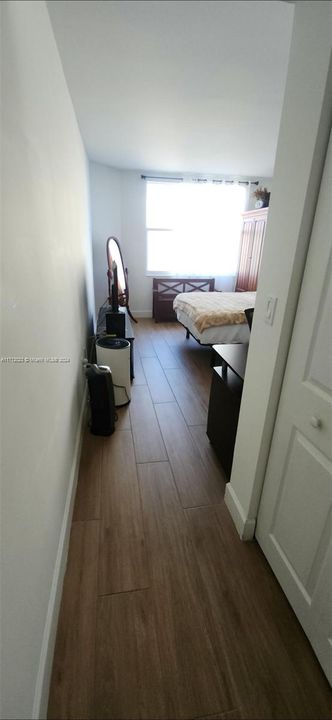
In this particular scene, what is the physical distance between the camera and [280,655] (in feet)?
3.50

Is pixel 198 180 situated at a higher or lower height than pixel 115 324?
higher

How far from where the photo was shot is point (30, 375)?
0.93 meters

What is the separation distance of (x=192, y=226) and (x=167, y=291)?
1217 mm

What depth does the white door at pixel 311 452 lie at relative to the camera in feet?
3.08

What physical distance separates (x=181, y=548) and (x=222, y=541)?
21 centimetres

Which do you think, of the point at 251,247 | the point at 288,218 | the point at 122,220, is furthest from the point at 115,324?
the point at 251,247

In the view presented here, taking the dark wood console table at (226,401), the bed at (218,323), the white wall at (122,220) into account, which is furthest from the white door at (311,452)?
the white wall at (122,220)

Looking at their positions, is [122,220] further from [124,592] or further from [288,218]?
[124,592]

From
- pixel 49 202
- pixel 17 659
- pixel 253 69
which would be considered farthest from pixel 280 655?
pixel 253 69

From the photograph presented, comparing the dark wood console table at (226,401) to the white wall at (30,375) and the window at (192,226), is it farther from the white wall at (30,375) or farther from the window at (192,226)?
the window at (192,226)

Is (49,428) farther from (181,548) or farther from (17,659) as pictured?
(181,548)

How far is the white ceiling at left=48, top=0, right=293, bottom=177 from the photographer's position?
133 centimetres

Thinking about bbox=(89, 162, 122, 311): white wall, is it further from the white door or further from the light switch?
the white door

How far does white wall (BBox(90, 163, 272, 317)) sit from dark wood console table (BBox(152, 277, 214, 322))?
0.25 meters
